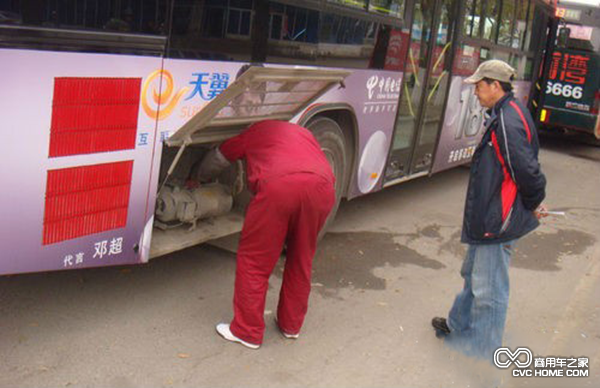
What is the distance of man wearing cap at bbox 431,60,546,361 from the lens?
3.71m

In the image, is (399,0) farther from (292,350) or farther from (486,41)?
(292,350)

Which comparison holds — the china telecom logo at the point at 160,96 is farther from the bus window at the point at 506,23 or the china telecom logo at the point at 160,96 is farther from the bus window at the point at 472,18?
the bus window at the point at 506,23

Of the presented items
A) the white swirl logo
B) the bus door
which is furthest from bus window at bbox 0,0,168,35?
the bus door

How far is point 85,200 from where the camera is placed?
3.60 meters

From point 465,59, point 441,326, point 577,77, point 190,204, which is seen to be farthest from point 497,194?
point 577,77

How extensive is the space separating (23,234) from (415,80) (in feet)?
14.8

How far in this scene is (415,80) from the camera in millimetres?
6832

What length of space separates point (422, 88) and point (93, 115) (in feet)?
14.3

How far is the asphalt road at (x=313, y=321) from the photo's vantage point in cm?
370

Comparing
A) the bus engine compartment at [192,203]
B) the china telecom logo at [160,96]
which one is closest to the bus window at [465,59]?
the bus engine compartment at [192,203]

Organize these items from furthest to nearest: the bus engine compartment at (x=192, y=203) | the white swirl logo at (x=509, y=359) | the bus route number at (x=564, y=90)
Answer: the bus route number at (x=564, y=90) → the bus engine compartment at (x=192, y=203) → the white swirl logo at (x=509, y=359)

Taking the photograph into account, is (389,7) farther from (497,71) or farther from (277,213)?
(277,213)

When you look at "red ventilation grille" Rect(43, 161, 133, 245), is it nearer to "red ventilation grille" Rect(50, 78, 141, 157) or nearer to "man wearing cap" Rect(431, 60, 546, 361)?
"red ventilation grille" Rect(50, 78, 141, 157)

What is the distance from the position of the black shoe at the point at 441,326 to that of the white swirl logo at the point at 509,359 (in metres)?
0.38
